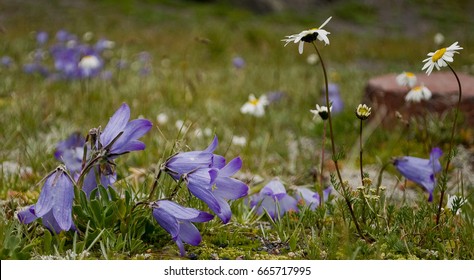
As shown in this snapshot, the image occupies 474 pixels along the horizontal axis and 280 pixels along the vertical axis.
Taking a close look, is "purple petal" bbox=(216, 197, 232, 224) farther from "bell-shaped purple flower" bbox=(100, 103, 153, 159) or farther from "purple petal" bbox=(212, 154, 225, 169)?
"bell-shaped purple flower" bbox=(100, 103, 153, 159)

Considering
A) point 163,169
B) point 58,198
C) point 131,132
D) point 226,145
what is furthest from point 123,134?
point 226,145

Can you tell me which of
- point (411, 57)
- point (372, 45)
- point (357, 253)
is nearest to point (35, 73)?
point (357, 253)

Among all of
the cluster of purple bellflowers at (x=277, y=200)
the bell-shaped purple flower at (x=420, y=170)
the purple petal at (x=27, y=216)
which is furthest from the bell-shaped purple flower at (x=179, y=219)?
the bell-shaped purple flower at (x=420, y=170)

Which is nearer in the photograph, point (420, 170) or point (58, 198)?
point (58, 198)

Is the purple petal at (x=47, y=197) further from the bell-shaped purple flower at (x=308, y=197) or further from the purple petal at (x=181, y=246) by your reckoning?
the bell-shaped purple flower at (x=308, y=197)

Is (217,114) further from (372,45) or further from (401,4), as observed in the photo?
(401,4)

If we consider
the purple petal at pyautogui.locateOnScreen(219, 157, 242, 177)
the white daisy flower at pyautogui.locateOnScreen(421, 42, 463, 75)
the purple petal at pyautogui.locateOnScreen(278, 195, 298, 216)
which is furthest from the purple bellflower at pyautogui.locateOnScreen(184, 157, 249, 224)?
the white daisy flower at pyautogui.locateOnScreen(421, 42, 463, 75)

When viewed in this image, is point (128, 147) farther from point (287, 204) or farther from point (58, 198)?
point (287, 204)
